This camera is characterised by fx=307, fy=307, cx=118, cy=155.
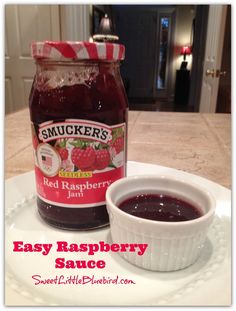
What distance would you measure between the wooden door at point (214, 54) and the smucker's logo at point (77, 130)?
1.85 m

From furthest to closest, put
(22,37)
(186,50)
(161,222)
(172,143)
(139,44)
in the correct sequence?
(139,44) < (186,50) < (22,37) < (172,143) < (161,222)

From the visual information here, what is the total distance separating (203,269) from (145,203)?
0.12 meters

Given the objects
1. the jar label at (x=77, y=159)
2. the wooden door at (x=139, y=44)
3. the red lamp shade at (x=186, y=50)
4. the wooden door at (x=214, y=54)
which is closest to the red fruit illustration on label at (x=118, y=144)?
the jar label at (x=77, y=159)

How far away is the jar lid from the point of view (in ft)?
1.24

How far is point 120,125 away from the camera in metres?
0.43

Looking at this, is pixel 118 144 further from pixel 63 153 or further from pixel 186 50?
pixel 186 50

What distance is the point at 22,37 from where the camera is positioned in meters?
2.47

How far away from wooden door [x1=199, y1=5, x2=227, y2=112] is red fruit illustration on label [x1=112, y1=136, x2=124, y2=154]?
5.94 ft

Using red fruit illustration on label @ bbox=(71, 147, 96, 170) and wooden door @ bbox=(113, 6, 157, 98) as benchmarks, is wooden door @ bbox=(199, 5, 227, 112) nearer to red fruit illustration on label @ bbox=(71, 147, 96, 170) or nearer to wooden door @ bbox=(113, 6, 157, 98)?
red fruit illustration on label @ bbox=(71, 147, 96, 170)

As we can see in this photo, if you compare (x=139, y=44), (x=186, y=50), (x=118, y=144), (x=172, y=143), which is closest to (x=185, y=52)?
(x=186, y=50)

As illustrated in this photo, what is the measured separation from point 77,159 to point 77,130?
1.5 inches

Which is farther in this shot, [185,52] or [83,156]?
[185,52]

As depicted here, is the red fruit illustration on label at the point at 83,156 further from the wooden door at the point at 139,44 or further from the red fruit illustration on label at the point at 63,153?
the wooden door at the point at 139,44

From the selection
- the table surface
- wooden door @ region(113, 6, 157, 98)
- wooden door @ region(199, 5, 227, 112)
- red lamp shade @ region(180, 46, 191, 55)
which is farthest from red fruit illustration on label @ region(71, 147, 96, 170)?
red lamp shade @ region(180, 46, 191, 55)
